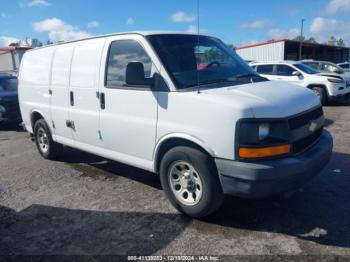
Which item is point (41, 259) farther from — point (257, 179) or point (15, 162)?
point (15, 162)

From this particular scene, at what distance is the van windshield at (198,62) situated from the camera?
390 cm

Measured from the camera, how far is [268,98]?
340 cm

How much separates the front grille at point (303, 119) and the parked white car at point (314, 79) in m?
8.17

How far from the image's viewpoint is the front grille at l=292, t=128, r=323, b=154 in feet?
11.3

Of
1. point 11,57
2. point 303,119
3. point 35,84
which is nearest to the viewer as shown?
point 303,119

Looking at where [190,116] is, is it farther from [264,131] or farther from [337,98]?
[337,98]

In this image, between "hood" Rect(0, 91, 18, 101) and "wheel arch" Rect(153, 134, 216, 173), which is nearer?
"wheel arch" Rect(153, 134, 216, 173)

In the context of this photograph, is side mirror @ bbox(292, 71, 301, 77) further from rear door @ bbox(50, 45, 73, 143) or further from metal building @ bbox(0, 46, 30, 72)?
metal building @ bbox(0, 46, 30, 72)

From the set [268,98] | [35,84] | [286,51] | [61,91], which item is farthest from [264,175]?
[286,51]

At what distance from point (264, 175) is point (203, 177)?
0.65 m

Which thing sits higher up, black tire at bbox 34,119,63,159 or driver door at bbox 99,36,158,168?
driver door at bbox 99,36,158,168

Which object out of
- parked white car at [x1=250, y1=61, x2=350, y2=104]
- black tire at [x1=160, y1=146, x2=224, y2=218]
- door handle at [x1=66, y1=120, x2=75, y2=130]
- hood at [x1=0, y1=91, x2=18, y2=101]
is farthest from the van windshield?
parked white car at [x1=250, y1=61, x2=350, y2=104]

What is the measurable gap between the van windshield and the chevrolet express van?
14mm

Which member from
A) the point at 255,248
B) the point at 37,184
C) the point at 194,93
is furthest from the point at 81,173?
the point at 255,248
